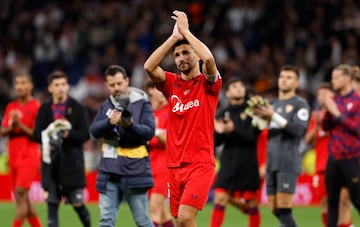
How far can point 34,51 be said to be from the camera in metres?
25.0

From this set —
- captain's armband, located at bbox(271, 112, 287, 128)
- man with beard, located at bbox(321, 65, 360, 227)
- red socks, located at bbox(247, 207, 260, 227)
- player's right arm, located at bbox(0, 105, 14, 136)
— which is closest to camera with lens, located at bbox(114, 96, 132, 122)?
captain's armband, located at bbox(271, 112, 287, 128)

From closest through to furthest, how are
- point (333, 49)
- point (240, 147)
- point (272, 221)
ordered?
point (240, 147), point (272, 221), point (333, 49)

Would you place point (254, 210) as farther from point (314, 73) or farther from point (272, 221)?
point (314, 73)

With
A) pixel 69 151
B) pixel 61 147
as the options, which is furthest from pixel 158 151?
pixel 61 147

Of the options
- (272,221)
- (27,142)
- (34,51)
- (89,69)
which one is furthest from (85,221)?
(34,51)

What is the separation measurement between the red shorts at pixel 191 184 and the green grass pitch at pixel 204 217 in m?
5.59

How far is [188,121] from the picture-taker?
9438 mm

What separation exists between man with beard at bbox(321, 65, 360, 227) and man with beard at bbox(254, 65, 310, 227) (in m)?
0.50

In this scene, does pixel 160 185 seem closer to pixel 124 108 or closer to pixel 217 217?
pixel 217 217

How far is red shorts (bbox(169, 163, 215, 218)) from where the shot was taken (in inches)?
364

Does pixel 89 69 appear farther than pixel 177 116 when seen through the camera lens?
Yes

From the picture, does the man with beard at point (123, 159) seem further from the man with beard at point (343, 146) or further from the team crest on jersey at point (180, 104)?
the man with beard at point (343, 146)

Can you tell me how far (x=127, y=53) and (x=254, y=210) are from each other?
1156 cm

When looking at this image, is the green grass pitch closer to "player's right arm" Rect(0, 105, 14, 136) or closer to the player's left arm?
"player's right arm" Rect(0, 105, 14, 136)
